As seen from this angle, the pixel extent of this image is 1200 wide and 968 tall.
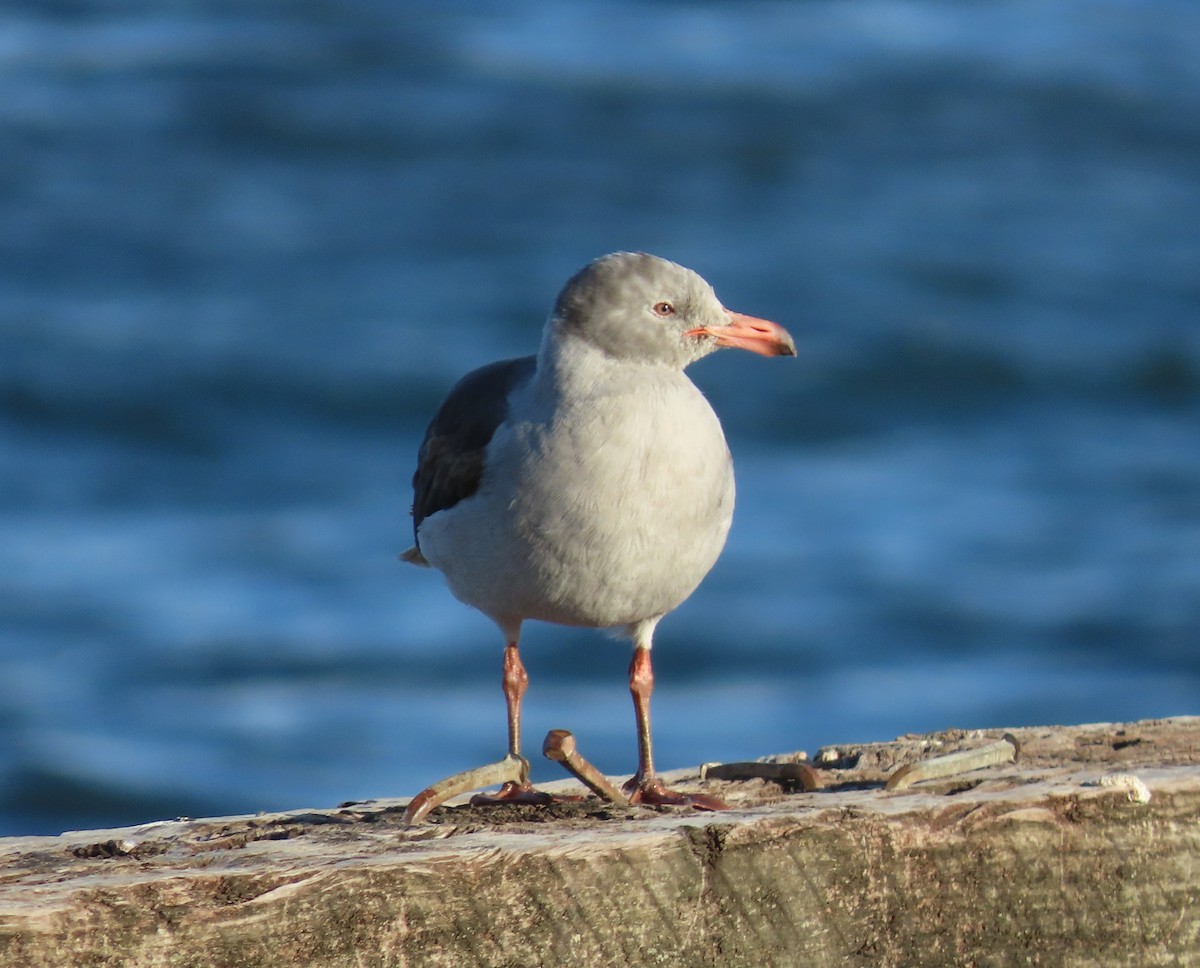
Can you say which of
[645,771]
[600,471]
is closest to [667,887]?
[645,771]

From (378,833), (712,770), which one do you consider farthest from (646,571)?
(378,833)

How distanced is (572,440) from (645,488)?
1.00 feet

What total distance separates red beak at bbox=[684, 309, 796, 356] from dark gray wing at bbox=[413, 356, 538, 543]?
69 centimetres

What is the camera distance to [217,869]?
4.33 m

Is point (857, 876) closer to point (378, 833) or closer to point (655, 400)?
point (378, 833)

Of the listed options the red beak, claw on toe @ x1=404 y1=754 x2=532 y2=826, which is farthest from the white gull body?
claw on toe @ x1=404 y1=754 x2=532 y2=826

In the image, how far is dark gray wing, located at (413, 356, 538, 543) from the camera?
6949mm

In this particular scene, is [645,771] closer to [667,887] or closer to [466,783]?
[466,783]

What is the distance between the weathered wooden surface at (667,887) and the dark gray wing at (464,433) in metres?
2.10

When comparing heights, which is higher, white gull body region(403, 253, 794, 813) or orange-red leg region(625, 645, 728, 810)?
white gull body region(403, 253, 794, 813)

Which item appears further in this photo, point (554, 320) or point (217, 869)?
point (554, 320)

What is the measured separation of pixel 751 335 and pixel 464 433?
3.67 feet

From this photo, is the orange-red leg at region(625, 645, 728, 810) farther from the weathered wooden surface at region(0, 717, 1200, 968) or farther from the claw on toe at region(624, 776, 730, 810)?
the weathered wooden surface at region(0, 717, 1200, 968)

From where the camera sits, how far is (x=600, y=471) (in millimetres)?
6375
